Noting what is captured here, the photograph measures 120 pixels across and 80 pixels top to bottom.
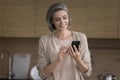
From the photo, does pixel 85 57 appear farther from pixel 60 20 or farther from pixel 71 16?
pixel 71 16

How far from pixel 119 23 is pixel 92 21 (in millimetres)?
297

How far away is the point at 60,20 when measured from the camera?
62.7 inches

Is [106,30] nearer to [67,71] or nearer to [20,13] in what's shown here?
[20,13]

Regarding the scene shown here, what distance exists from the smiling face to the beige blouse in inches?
2.8

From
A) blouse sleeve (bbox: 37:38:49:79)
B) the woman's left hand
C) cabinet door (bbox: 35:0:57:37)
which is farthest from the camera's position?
cabinet door (bbox: 35:0:57:37)

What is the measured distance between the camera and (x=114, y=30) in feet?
11.4

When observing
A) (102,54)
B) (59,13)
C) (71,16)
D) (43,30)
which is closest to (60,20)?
(59,13)

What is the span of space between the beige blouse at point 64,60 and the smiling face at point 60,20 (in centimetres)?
7

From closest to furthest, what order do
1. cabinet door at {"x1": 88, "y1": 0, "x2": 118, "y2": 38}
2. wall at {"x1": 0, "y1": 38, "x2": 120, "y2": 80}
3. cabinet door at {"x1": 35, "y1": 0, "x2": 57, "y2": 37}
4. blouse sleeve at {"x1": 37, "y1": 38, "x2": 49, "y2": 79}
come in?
blouse sleeve at {"x1": 37, "y1": 38, "x2": 49, "y2": 79}, cabinet door at {"x1": 88, "y1": 0, "x2": 118, "y2": 38}, cabinet door at {"x1": 35, "y1": 0, "x2": 57, "y2": 37}, wall at {"x1": 0, "y1": 38, "x2": 120, "y2": 80}

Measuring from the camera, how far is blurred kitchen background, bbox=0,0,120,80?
351cm

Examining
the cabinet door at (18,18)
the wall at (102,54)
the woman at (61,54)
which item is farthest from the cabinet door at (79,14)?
the woman at (61,54)

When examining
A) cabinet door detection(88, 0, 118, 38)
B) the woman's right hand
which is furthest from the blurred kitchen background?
the woman's right hand

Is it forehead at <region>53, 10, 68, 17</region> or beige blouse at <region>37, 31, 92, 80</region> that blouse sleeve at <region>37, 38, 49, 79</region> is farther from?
forehead at <region>53, 10, 68, 17</region>

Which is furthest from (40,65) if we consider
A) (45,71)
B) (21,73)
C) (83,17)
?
(21,73)
